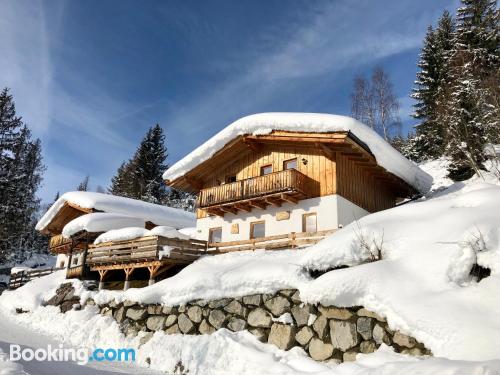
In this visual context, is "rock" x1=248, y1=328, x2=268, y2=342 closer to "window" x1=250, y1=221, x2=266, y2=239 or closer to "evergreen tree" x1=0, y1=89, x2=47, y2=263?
"window" x1=250, y1=221, x2=266, y2=239

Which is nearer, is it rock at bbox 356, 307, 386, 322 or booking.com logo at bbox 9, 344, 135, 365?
rock at bbox 356, 307, 386, 322

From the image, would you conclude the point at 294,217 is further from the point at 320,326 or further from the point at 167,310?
the point at 320,326

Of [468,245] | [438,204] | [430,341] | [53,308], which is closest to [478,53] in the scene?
[438,204]

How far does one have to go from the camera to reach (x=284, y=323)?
10.1m

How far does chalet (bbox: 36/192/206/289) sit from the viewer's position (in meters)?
17.2

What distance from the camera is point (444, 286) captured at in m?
7.81

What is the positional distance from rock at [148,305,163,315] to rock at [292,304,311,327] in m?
5.61

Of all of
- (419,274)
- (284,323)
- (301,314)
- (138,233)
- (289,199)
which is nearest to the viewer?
(419,274)

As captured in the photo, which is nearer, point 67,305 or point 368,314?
point 368,314

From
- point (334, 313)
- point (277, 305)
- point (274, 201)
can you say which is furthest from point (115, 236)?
point (334, 313)

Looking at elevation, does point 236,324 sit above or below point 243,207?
below

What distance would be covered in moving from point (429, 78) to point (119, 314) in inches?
1335

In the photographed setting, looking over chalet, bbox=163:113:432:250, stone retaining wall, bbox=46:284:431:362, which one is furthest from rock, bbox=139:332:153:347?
chalet, bbox=163:113:432:250

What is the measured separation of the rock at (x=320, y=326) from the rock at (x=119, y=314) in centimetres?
833
